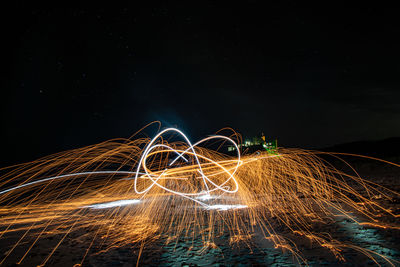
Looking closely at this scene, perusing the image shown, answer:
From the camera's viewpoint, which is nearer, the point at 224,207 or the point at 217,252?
the point at 217,252

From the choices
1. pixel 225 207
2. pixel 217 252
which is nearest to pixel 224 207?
pixel 225 207

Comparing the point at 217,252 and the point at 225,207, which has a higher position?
the point at 217,252

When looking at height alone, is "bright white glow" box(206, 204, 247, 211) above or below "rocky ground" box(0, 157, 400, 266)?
below

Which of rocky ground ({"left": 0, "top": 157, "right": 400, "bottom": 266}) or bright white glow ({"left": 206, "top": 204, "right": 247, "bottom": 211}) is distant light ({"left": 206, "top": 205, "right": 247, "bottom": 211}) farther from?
rocky ground ({"left": 0, "top": 157, "right": 400, "bottom": 266})

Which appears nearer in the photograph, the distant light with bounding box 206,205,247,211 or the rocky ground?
the rocky ground

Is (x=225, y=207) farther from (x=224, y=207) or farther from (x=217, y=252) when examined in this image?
(x=217, y=252)

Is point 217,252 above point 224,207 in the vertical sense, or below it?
above

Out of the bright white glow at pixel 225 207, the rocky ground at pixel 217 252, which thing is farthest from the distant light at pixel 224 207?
the rocky ground at pixel 217 252

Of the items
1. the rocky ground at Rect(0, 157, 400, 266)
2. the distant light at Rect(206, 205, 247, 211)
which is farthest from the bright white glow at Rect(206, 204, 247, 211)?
the rocky ground at Rect(0, 157, 400, 266)

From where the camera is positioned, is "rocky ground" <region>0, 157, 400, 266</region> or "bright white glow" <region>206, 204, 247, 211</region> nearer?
"rocky ground" <region>0, 157, 400, 266</region>

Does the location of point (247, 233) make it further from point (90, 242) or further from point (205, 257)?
point (90, 242)

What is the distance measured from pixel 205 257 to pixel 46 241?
3.77 meters

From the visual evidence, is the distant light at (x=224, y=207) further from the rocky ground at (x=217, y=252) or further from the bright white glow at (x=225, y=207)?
the rocky ground at (x=217, y=252)

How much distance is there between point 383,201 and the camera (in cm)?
857
